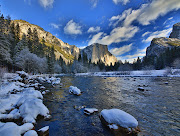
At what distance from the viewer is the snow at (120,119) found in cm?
386

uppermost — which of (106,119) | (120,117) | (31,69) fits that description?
(31,69)

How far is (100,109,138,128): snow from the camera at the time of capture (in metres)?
3.86

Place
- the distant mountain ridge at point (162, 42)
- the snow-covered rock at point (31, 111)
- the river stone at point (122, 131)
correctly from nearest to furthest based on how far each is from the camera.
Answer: the river stone at point (122, 131), the snow-covered rock at point (31, 111), the distant mountain ridge at point (162, 42)

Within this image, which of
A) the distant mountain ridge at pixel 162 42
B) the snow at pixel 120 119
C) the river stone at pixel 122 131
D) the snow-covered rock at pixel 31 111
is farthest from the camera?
the distant mountain ridge at pixel 162 42

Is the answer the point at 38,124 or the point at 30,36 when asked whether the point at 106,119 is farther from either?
the point at 30,36

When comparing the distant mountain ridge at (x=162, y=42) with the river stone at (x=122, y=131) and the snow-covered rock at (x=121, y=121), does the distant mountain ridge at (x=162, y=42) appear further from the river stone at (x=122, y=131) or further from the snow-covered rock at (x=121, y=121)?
the river stone at (x=122, y=131)

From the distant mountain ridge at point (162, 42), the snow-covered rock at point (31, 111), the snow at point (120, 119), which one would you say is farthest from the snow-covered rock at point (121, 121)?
the distant mountain ridge at point (162, 42)

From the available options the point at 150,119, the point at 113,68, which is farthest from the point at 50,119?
the point at 113,68

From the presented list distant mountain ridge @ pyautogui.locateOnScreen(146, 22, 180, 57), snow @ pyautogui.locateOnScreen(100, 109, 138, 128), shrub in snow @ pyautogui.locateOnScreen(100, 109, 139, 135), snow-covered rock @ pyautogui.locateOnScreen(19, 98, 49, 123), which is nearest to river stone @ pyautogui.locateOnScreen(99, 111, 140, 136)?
shrub in snow @ pyautogui.locateOnScreen(100, 109, 139, 135)

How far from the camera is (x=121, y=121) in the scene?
13.0 ft

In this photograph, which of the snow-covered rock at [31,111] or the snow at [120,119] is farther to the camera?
the snow-covered rock at [31,111]

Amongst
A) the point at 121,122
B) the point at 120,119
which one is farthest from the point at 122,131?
the point at 120,119

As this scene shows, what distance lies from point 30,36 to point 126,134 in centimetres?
7532

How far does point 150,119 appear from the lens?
5.08m
